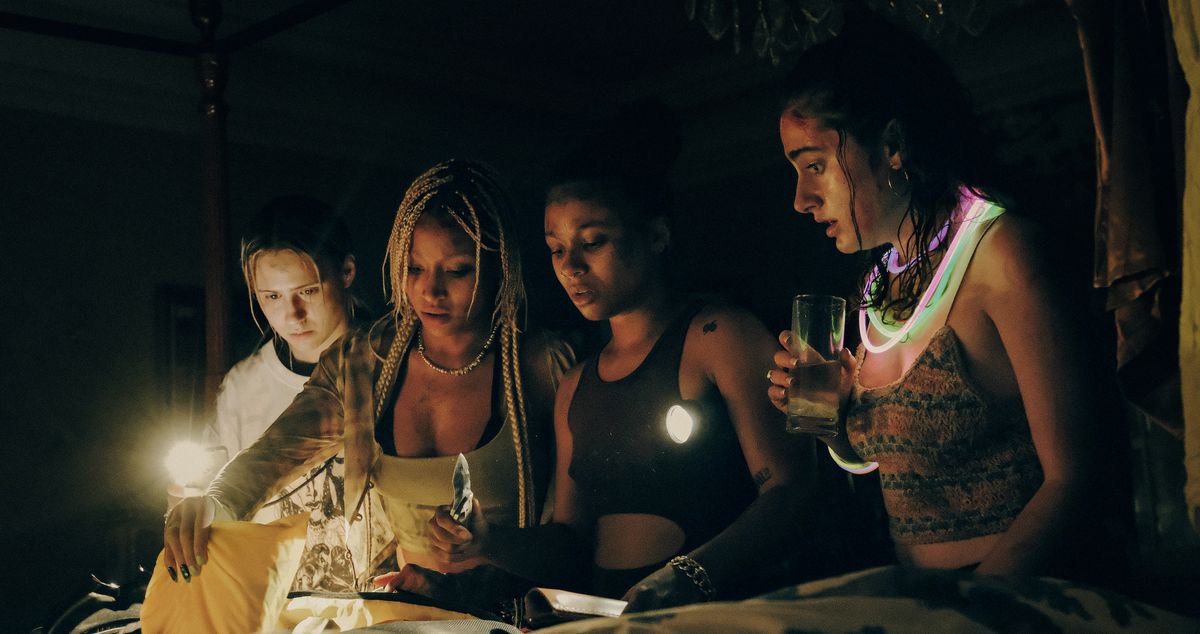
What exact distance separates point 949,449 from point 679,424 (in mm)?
550

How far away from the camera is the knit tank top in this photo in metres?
1.51

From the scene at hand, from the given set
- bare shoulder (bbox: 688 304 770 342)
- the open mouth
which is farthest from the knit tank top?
the open mouth

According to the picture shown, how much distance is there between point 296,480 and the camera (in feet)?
8.90

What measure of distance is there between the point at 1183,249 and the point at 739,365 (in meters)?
0.92

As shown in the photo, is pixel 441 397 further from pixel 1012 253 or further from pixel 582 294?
pixel 1012 253

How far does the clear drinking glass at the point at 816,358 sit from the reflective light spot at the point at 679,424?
1.09 feet

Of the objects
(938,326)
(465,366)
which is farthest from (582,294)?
(938,326)

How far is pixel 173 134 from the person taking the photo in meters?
3.75

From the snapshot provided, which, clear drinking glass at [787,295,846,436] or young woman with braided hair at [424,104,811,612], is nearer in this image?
clear drinking glass at [787,295,846,436]

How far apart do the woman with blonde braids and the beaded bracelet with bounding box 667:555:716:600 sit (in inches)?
24.4

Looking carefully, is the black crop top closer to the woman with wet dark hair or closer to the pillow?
the woman with wet dark hair

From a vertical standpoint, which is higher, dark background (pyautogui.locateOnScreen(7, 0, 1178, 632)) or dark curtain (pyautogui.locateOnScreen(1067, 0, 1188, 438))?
dark background (pyautogui.locateOnScreen(7, 0, 1178, 632))

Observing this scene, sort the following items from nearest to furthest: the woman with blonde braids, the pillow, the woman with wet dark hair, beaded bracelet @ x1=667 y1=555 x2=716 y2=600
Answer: the woman with wet dark hair < beaded bracelet @ x1=667 y1=555 x2=716 y2=600 < the pillow < the woman with blonde braids

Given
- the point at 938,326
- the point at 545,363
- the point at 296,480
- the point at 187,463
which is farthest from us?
the point at 296,480
